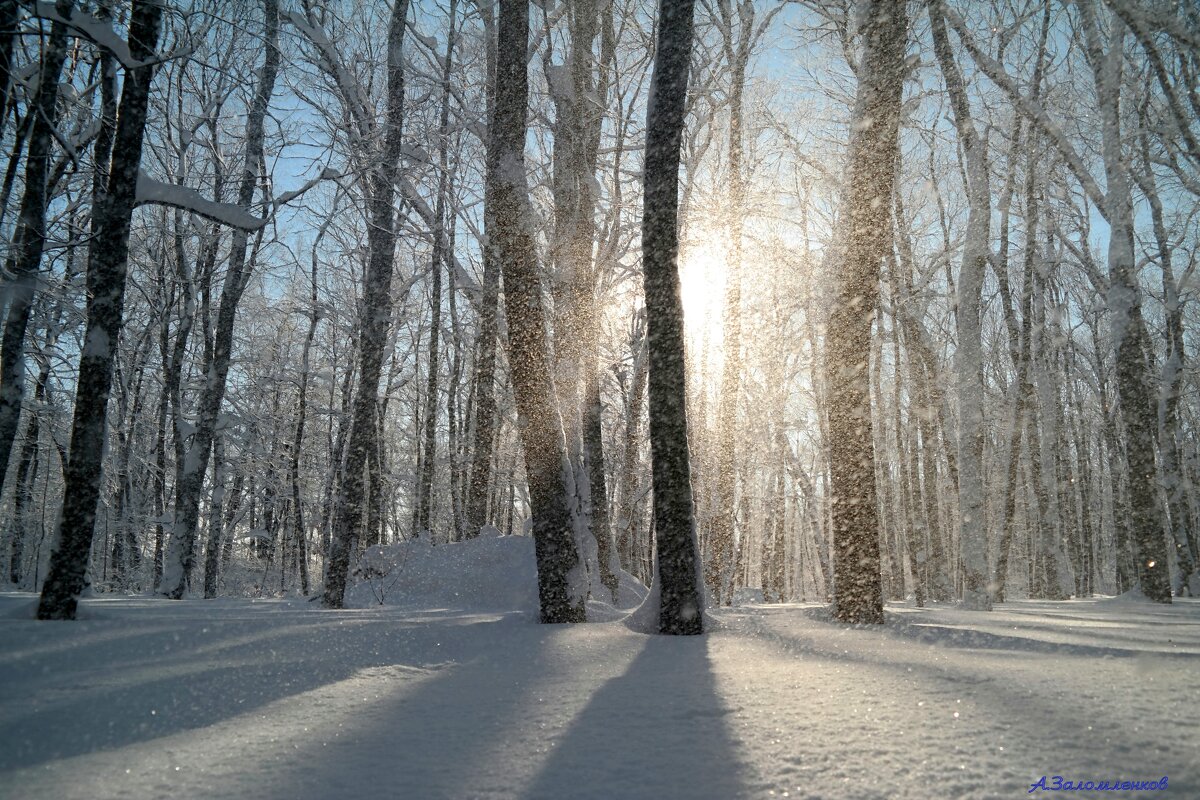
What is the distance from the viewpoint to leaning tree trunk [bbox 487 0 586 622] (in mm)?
4816

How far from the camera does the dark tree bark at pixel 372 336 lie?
23.4ft

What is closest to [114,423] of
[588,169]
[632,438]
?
[632,438]

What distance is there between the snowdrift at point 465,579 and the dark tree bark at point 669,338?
2848mm

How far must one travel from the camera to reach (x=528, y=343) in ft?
15.8

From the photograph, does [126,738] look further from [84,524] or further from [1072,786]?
[84,524]

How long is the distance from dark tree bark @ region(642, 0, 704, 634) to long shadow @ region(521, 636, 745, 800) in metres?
1.53

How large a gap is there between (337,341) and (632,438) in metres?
13.0

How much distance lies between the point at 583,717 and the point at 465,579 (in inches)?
243

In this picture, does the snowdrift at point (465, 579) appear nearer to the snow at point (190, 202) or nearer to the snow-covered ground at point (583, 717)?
the snow-covered ground at point (583, 717)

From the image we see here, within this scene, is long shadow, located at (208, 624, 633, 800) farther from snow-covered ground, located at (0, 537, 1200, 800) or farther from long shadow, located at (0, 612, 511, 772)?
long shadow, located at (0, 612, 511, 772)

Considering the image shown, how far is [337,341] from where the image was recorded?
67.8ft

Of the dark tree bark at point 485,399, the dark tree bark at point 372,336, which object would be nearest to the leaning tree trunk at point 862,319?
the dark tree bark at point 372,336

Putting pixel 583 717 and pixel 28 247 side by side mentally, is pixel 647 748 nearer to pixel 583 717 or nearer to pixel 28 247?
pixel 583 717
